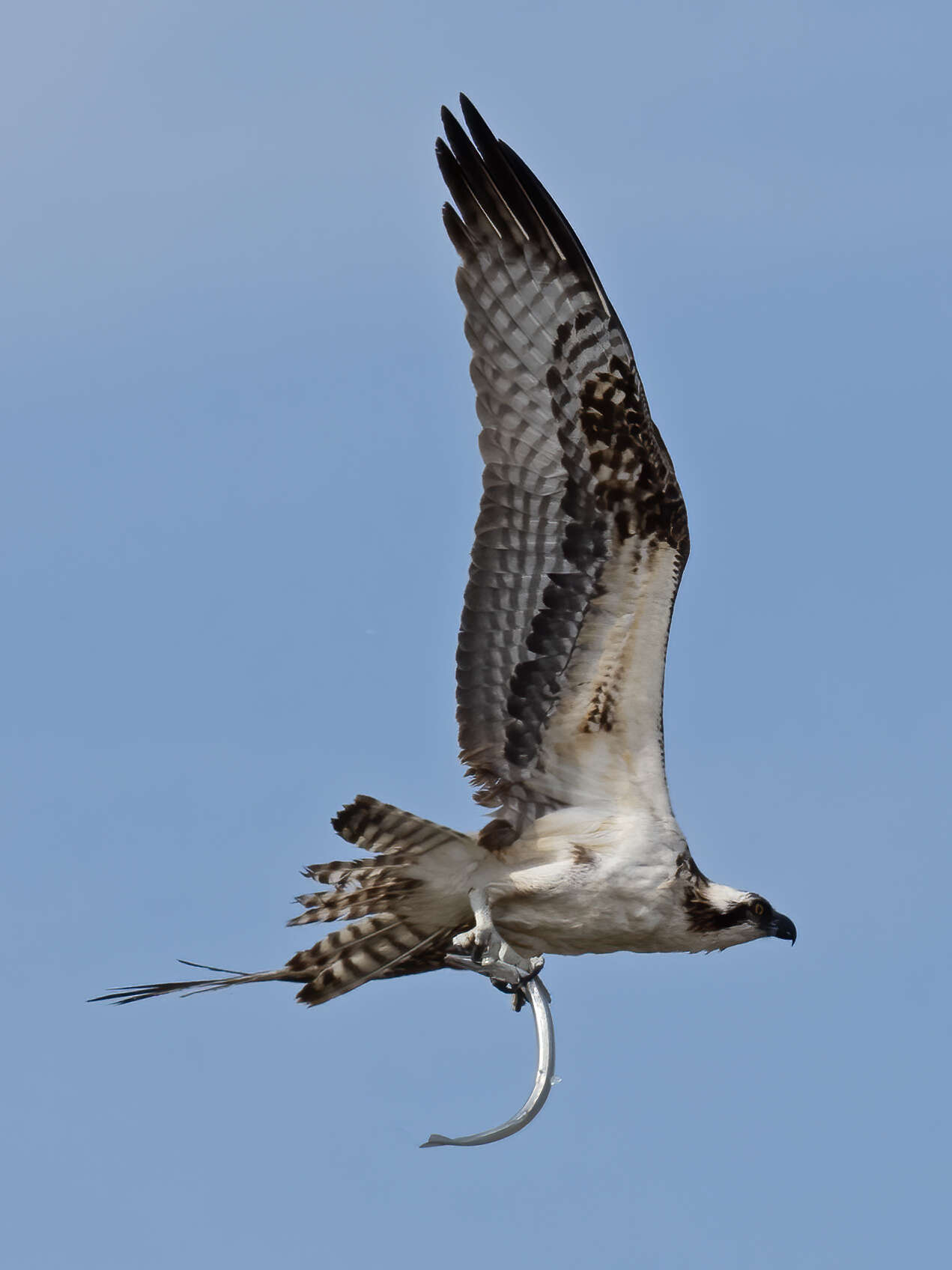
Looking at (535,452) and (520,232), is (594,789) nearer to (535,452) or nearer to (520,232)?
(535,452)

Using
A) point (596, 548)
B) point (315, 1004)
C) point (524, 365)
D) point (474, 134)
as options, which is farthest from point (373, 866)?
point (474, 134)

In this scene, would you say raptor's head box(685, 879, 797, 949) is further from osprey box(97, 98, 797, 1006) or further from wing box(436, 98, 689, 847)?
wing box(436, 98, 689, 847)

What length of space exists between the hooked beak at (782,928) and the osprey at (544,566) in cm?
42

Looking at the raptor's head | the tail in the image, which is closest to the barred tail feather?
the tail

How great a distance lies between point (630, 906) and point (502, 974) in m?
0.74

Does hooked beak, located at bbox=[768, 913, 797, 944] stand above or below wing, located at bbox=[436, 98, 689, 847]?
below

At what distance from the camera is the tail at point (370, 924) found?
10867 mm

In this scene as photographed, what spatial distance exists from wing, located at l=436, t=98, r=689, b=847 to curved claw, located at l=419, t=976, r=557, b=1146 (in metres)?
1.69

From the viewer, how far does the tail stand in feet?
35.7

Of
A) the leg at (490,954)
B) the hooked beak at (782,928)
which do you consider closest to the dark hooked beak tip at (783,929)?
the hooked beak at (782,928)

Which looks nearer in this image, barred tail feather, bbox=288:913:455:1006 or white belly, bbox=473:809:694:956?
white belly, bbox=473:809:694:956

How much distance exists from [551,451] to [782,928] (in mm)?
2870

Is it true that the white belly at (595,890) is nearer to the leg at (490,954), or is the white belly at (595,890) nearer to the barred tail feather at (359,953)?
the leg at (490,954)

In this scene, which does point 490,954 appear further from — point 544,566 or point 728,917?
point 544,566
